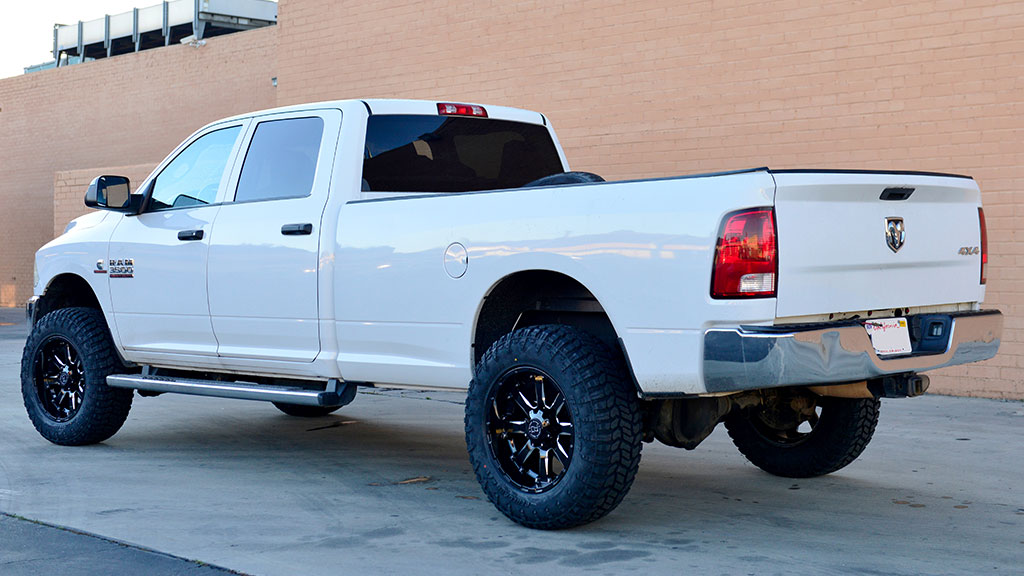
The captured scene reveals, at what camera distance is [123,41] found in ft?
107

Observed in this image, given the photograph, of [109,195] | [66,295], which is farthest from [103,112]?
[109,195]

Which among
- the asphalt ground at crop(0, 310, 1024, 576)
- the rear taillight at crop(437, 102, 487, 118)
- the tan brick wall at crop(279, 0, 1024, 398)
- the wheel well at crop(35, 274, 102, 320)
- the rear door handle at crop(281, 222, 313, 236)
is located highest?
the tan brick wall at crop(279, 0, 1024, 398)

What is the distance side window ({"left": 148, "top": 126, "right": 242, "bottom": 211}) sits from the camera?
712cm

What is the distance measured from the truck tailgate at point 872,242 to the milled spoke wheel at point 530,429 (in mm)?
1124

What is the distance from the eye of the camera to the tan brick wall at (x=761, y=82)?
9.72 meters

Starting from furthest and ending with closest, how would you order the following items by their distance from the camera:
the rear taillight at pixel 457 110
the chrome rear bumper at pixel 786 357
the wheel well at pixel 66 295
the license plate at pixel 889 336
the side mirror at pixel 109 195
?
the wheel well at pixel 66 295
the side mirror at pixel 109 195
the rear taillight at pixel 457 110
the license plate at pixel 889 336
the chrome rear bumper at pixel 786 357

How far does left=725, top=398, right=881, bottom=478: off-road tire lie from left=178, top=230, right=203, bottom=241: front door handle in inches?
125

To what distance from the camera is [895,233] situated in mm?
5078

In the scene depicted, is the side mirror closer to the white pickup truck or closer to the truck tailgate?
the white pickup truck

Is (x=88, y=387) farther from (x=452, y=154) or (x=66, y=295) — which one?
(x=452, y=154)

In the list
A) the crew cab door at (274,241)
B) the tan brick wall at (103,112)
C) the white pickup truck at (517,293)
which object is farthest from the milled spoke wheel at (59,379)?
the tan brick wall at (103,112)

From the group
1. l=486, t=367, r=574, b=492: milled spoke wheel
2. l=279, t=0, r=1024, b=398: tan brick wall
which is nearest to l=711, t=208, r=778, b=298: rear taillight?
l=486, t=367, r=574, b=492: milled spoke wheel

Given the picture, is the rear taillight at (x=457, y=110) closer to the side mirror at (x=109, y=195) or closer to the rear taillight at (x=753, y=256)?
the side mirror at (x=109, y=195)

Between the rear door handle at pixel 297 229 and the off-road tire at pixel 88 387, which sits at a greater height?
the rear door handle at pixel 297 229
